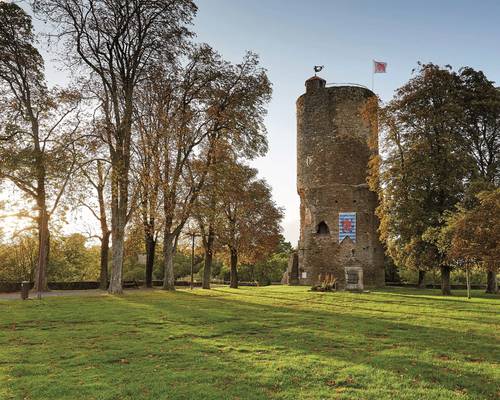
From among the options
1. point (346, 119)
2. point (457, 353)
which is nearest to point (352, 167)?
point (346, 119)

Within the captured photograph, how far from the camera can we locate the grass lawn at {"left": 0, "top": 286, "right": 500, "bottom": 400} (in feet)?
21.4

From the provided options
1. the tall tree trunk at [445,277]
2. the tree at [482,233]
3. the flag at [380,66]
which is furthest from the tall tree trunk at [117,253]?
the flag at [380,66]

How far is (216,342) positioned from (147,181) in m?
16.6

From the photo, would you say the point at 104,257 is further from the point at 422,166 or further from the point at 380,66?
the point at 380,66

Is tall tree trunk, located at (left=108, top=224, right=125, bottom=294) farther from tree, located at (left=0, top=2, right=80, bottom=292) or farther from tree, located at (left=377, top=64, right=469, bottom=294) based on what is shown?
tree, located at (left=377, top=64, right=469, bottom=294)

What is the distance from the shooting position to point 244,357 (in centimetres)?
852

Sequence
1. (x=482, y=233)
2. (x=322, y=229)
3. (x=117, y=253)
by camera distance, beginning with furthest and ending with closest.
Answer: (x=322, y=229) < (x=117, y=253) < (x=482, y=233)

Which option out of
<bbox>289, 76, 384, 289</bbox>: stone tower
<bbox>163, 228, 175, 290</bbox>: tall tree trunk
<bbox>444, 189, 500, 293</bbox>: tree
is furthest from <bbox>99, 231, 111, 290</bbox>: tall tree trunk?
<bbox>444, 189, 500, 293</bbox>: tree

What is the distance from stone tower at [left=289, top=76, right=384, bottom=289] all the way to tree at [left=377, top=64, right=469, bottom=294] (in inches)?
342

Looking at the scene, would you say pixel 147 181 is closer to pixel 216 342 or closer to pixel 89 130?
Answer: pixel 89 130

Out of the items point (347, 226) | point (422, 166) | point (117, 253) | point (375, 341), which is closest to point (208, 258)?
point (117, 253)

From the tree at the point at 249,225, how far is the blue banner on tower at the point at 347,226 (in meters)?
5.71

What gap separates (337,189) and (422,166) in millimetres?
12488

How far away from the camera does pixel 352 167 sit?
40125 mm
